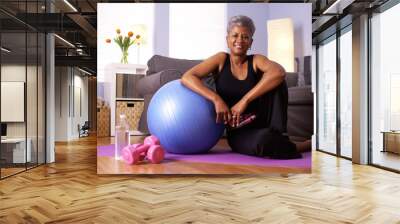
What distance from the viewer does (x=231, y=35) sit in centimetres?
448

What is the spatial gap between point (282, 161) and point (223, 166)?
2.17 feet

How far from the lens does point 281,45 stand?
4.46 m

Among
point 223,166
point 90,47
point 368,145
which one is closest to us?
point 223,166

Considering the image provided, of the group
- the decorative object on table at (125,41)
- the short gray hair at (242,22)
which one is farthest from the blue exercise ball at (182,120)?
the short gray hair at (242,22)

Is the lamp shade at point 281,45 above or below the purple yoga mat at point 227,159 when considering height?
above

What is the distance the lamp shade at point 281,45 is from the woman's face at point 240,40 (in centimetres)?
24

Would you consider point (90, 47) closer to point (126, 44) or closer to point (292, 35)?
point (126, 44)

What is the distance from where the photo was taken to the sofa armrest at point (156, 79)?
14.7ft

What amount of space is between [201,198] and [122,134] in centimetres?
144

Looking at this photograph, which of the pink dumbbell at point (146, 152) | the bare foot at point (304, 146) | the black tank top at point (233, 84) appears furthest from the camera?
the bare foot at point (304, 146)

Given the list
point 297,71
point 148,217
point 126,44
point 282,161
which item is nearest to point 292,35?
point 297,71

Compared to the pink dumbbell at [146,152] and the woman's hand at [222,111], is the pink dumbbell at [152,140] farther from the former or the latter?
the woman's hand at [222,111]

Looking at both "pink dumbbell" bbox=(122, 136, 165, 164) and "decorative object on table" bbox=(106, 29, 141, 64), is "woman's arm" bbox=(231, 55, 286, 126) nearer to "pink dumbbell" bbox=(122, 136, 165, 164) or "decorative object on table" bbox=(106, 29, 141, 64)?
"pink dumbbell" bbox=(122, 136, 165, 164)

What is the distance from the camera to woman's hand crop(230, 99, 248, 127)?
14.3ft
